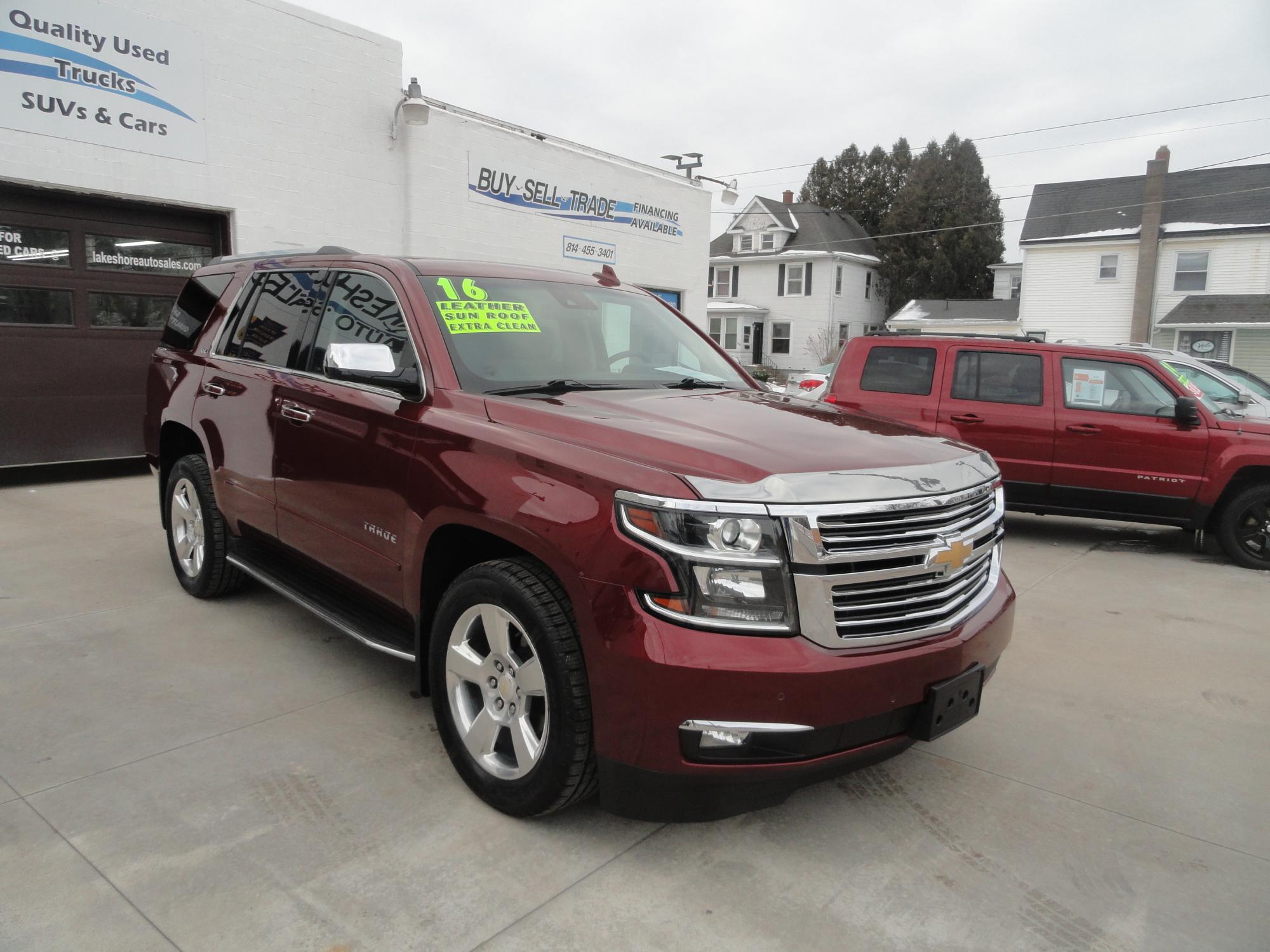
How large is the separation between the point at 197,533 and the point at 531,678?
320 centimetres

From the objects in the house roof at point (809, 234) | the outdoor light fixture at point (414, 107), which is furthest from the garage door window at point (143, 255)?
the house roof at point (809, 234)

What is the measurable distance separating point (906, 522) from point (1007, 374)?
5.81 metres

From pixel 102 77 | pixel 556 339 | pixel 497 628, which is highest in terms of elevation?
pixel 102 77

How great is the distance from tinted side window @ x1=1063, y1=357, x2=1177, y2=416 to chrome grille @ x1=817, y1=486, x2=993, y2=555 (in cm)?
536

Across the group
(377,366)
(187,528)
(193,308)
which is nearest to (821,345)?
(193,308)

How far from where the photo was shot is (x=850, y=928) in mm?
2430

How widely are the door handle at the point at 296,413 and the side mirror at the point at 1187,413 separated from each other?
6.58 meters

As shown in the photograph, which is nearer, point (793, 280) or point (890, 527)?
point (890, 527)

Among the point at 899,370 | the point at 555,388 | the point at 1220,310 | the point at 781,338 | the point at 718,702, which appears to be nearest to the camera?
the point at 718,702

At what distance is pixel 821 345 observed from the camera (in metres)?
43.0

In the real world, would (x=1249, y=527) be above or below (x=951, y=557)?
below

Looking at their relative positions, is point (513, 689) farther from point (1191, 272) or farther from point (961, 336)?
point (1191, 272)

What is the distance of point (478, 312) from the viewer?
358 cm

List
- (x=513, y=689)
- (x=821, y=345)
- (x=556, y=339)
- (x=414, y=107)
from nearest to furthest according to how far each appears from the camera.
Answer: (x=513, y=689) → (x=556, y=339) → (x=414, y=107) → (x=821, y=345)
